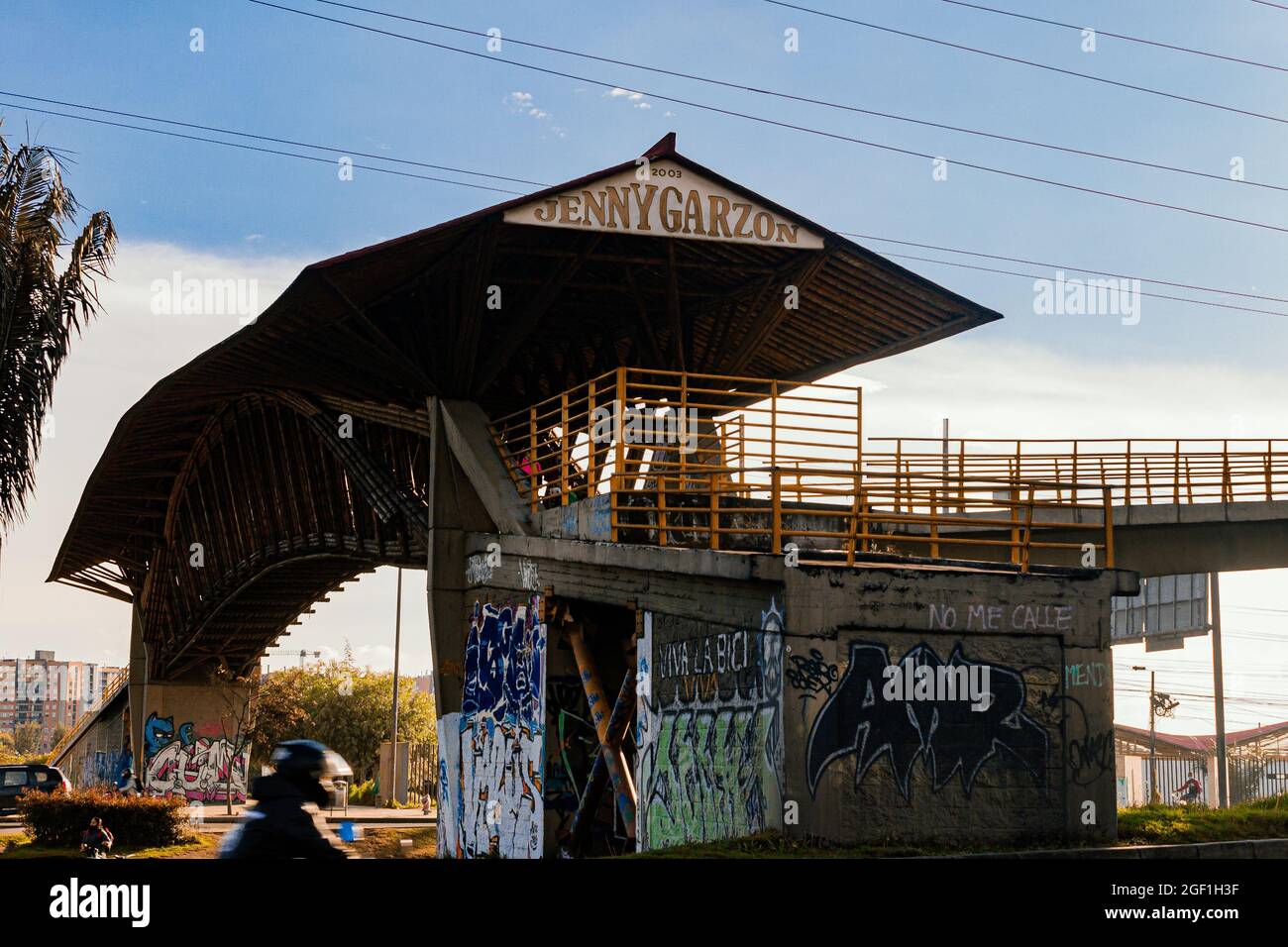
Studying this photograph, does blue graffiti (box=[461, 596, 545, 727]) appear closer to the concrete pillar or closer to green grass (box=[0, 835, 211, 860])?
green grass (box=[0, 835, 211, 860])

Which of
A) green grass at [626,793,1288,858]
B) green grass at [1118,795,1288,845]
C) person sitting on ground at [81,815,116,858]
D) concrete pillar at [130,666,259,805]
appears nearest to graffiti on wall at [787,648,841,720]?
green grass at [626,793,1288,858]

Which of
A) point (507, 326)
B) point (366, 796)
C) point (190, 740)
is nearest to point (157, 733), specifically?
point (190, 740)

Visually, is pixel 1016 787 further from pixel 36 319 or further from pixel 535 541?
pixel 36 319

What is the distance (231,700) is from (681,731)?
47.5 meters

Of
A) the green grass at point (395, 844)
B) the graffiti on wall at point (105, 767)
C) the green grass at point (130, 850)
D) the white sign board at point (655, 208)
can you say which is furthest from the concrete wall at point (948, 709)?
the graffiti on wall at point (105, 767)

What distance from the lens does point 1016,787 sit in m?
17.4

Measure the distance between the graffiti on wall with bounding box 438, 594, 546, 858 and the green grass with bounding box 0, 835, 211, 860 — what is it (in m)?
9.09

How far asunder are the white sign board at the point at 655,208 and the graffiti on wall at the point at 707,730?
7.67 metres

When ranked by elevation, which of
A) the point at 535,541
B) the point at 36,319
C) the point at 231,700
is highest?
the point at 36,319

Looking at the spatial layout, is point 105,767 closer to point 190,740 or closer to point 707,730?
point 190,740

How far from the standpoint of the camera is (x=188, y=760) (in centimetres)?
6125

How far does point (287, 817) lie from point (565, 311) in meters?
21.4
